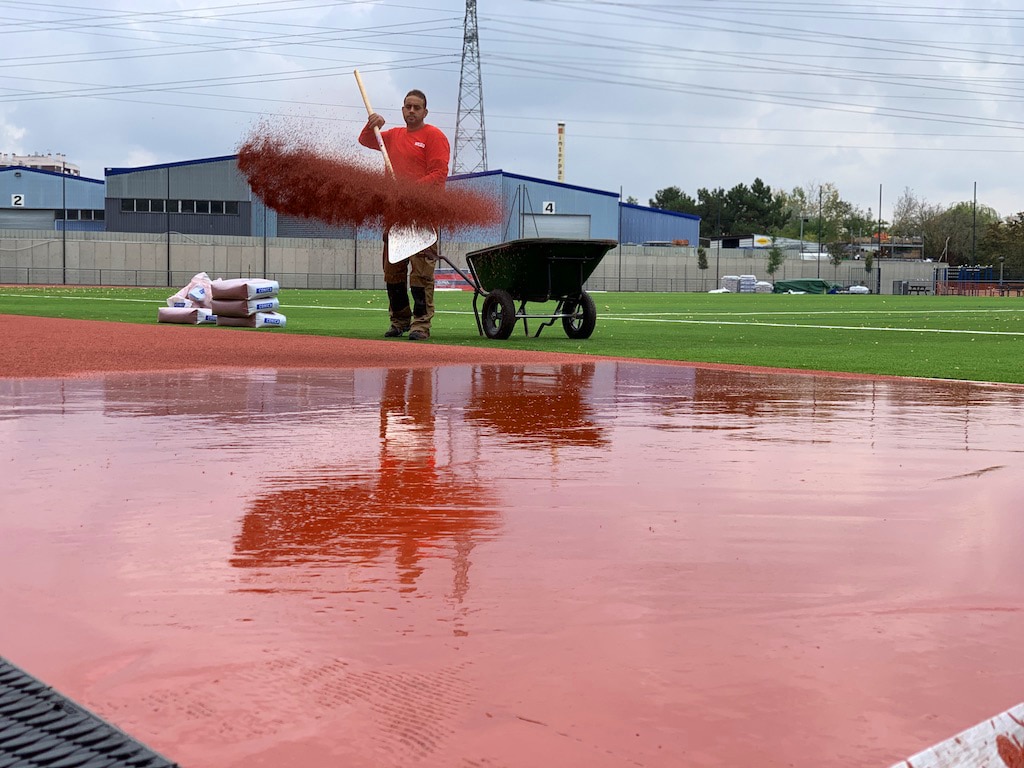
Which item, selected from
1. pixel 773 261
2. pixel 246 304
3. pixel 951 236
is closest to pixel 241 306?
pixel 246 304

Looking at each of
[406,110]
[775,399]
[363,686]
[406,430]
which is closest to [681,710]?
[363,686]

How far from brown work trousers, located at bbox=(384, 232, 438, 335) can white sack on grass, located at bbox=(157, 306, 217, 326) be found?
582 centimetres

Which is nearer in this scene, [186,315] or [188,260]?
[186,315]

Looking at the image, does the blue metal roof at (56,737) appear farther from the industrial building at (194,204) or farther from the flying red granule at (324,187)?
the industrial building at (194,204)

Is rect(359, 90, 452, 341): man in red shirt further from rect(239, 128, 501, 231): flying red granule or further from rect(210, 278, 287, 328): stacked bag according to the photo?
rect(210, 278, 287, 328): stacked bag

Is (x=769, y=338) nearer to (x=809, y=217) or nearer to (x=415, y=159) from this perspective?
(x=415, y=159)

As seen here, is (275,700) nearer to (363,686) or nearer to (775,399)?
(363,686)

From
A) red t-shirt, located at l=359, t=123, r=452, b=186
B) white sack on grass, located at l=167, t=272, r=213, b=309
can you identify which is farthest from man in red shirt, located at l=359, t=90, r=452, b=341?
white sack on grass, located at l=167, t=272, r=213, b=309

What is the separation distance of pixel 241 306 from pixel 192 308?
1.12 meters

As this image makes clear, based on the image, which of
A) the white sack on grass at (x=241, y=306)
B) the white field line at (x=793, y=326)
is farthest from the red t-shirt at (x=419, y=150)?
the white field line at (x=793, y=326)

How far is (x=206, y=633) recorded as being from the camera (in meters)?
3.35

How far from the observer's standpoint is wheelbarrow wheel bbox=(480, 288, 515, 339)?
16.7 m

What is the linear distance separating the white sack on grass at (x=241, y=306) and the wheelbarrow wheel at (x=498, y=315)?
500cm

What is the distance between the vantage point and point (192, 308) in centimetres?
2162
